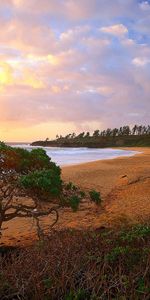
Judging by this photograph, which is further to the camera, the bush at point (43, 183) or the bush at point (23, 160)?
the bush at point (23, 160)

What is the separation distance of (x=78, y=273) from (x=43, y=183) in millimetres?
2735

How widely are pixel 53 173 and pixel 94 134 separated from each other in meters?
156

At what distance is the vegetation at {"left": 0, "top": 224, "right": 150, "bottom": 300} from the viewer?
4.21 metres

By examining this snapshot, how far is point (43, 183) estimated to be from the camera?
709 centimetres

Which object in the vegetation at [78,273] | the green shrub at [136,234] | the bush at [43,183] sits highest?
the bush at [43,183]

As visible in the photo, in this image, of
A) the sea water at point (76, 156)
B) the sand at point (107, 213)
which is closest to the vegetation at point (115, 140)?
the sea water at point (76, 156)

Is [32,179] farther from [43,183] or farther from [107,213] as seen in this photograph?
[107,213]

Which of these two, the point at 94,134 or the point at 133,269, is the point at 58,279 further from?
the point at 94,134

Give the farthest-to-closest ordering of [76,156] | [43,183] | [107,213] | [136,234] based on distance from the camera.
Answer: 1. [76,156]
2. [107,213]
3. [43,183]
4. [136,234]

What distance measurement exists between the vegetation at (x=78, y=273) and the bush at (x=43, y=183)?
1.94m

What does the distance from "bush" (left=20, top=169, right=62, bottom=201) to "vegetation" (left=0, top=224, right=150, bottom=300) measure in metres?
1.94

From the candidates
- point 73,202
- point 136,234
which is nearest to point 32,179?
point 73,202

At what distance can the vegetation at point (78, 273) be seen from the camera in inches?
166

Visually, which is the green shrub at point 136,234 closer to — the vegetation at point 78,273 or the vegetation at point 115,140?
the vegetation at point 78,273
